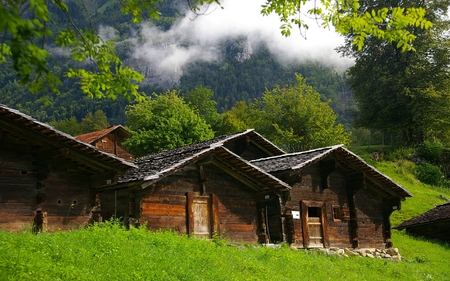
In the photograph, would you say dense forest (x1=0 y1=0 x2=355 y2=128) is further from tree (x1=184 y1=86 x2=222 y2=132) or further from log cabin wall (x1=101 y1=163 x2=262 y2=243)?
log cabin wall (x1=101 y1=163 x2=262 y2=243)

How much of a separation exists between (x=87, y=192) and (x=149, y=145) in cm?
2644

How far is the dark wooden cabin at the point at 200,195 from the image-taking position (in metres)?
18.3

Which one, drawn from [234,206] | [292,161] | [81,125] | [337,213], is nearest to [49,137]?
[234,206]

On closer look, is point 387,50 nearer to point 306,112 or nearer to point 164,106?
point 306,112

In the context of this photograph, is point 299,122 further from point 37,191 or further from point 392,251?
point 37,191

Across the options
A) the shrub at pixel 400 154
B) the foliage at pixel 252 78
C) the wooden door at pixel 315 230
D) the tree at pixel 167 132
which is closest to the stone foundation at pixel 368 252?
the wooden door at pixel 315 230

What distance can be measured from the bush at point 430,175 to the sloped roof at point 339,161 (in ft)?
67.2

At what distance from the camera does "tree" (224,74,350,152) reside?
1873 inches

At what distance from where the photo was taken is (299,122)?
161ft

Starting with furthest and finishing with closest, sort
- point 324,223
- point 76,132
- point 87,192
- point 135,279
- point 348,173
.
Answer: point 76,132
point 348,173
point 324,223
point 87,192
point 135,279

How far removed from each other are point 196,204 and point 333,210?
8380 mm

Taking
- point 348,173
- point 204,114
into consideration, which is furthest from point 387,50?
point 348,173

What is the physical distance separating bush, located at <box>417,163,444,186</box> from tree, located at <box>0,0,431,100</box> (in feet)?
130

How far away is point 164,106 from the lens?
1955 inches
